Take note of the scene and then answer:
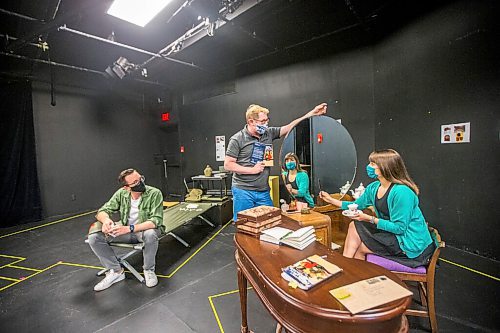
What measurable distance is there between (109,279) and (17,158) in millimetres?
3961

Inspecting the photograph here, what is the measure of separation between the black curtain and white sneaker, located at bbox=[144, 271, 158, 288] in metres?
4.00

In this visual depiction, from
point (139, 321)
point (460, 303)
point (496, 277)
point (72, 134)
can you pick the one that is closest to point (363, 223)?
point (460, 303)

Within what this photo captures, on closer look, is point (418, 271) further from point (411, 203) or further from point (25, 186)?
point (25, 186)

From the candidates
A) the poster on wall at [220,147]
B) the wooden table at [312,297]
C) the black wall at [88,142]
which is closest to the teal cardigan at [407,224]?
the wooden table at [312,297]

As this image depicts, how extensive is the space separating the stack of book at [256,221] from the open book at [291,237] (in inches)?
2.2

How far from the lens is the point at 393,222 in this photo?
164 centimetres

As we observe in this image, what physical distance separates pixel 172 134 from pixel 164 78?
1557mm

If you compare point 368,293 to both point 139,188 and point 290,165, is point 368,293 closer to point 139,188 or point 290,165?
point 290,165

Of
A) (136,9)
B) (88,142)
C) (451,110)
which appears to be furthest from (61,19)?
(451,110)

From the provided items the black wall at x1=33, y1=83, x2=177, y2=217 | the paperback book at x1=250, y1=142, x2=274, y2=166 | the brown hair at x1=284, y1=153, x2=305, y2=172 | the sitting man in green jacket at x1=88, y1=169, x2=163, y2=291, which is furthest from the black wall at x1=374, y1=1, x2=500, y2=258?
the black wall at x1=33, y1=83, x2=177, y2=217

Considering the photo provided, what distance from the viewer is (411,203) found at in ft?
5.28

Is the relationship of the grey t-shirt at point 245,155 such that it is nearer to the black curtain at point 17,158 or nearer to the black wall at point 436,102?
the black wall at point 436,102

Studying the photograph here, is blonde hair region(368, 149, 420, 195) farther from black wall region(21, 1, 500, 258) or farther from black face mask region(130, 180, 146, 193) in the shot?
black face mask region(130, 180, 146, 193)

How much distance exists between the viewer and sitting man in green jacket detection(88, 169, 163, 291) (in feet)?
7.95
